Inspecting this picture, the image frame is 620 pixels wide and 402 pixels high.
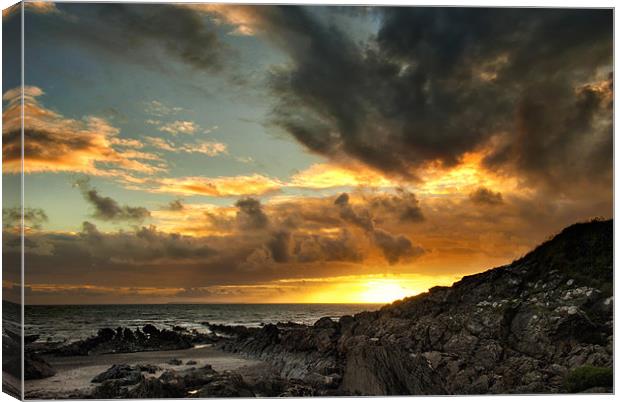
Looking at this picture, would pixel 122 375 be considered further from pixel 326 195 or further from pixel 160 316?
pixel 326 195

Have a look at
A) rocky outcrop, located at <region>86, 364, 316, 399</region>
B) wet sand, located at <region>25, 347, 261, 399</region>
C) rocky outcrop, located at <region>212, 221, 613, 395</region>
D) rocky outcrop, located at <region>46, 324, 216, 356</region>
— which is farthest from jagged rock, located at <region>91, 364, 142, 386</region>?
rocky outcrop, located at <region>212, 221, 613, 395</region>

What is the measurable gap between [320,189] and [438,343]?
3.42 metres

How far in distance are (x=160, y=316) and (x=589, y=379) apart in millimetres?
7557

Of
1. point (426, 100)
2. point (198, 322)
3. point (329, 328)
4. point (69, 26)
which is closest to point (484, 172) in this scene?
point (426, 100)

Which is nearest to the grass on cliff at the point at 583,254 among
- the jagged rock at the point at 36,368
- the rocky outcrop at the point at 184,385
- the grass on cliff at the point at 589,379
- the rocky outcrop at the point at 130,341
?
the grass on cliff at the point at 589,379

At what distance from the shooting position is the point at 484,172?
48.0 feet

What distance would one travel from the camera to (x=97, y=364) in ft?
44.5

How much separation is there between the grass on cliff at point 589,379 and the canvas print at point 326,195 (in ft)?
0.11

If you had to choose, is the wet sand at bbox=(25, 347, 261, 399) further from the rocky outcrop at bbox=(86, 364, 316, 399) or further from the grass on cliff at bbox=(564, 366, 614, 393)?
the grass on cliff at bbox=(564, 366, 614, 393)

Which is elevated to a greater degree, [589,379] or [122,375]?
[122,375]

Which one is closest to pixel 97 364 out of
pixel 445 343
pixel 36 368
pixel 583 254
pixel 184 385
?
pixel 36 368

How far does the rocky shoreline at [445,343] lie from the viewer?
13.5 m

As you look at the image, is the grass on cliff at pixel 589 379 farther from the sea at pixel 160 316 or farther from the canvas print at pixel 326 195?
the sea at pixel 160 316

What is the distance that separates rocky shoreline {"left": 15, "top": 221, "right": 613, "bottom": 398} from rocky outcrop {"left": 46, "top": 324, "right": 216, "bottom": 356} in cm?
2
